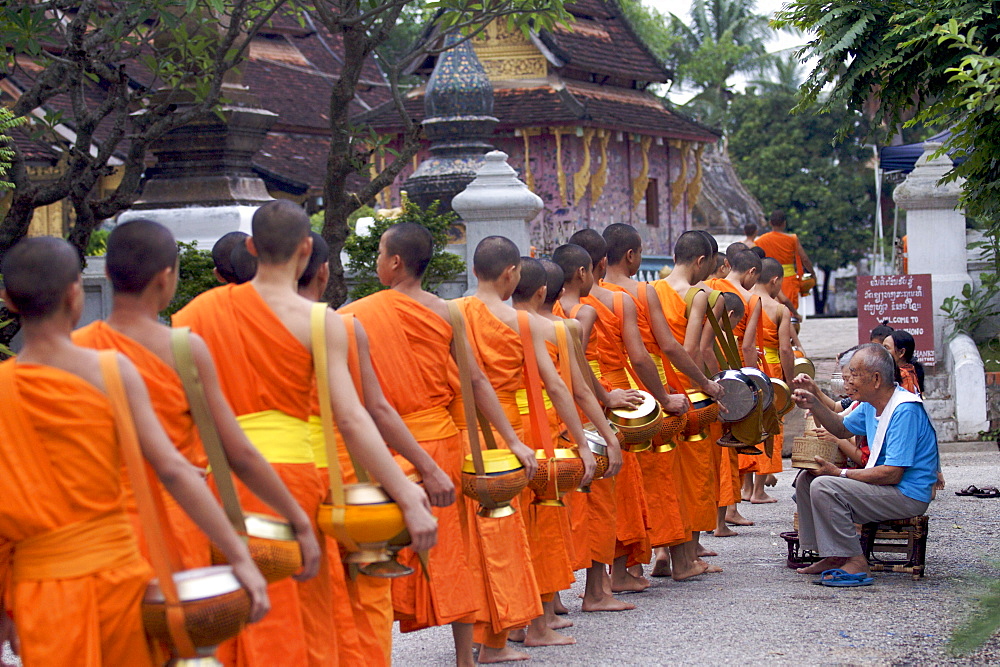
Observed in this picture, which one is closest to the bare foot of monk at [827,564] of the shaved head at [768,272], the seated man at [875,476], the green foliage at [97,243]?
the seated man at [875,476]

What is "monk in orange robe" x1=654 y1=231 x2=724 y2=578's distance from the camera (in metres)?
7.58

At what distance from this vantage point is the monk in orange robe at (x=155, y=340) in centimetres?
359

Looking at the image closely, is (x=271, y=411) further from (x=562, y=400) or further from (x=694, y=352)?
(x=694, y=352)

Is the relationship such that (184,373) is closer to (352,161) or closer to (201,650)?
(201,650)

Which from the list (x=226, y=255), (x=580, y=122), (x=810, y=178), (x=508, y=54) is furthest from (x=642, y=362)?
(x=810, y=178)

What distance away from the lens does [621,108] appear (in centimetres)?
2570

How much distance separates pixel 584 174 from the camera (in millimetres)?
24594

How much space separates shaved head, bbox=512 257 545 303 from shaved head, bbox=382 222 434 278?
990 mm

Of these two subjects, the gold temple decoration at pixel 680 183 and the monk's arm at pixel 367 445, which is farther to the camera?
the gold temple decoration at pixel 680 183

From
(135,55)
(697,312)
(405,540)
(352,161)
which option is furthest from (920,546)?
(135,55)

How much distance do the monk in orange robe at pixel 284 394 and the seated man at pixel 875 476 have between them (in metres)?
3.54

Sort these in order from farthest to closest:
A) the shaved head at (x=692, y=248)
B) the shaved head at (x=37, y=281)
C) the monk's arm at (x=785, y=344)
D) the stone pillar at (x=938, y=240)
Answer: the stone pillar at (x=938, y=240) < the monk's arm at (x=785, y=344) < the shaved head at (x=692, y=248) < the shaved head at (x=37, y=281)

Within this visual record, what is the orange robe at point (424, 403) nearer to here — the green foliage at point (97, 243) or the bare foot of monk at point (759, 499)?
the bare foot of monk at point (759, 499)

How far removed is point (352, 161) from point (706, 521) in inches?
141
